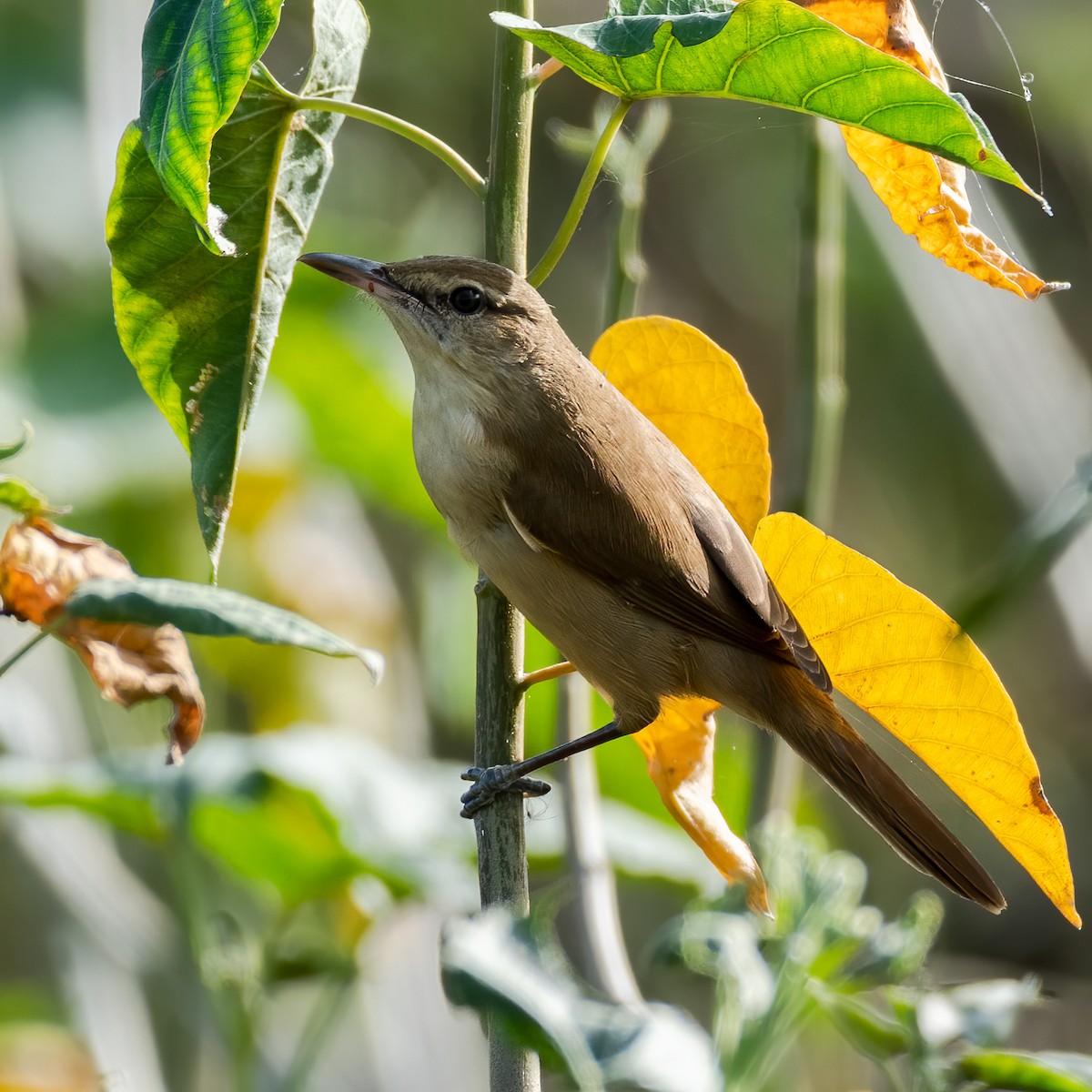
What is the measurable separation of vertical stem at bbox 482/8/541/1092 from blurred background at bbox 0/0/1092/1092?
26 centimetres

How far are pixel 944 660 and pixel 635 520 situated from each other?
70cm

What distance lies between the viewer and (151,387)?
5.38 feet

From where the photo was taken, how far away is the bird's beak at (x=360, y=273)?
222cm

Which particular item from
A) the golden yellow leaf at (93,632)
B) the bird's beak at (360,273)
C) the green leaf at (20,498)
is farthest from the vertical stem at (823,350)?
the green leaf at (20,498)

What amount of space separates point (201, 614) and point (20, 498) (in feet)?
1.11

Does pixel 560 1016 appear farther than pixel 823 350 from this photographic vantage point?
No

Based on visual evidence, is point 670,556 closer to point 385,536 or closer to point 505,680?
point 505,680

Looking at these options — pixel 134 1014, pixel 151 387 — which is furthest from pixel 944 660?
pixel 134 1014

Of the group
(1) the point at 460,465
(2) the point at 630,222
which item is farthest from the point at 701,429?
(1) the point at 460,465

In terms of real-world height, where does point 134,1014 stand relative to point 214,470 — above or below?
below

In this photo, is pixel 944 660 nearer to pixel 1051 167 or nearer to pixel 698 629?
pixel 698 629

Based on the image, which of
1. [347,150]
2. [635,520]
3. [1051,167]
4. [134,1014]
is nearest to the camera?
[635,520]

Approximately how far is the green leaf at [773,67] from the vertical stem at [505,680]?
0.11 m

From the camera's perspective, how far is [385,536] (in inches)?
222
